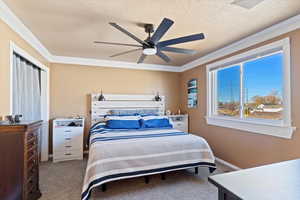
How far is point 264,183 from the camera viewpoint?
83 centimetres

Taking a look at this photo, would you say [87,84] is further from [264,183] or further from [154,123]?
[264,183]

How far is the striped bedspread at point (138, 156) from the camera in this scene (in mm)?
2184

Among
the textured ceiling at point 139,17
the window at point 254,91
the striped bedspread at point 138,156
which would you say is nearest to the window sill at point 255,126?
the window at point 254,91

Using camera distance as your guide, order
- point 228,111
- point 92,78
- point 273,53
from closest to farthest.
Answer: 1. point 273,53
2. point 228,111
3. point 92,78

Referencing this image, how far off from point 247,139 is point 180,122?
77.5 inches

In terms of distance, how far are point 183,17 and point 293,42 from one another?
1.58 m

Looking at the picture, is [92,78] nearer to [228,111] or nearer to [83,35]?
[83,35]

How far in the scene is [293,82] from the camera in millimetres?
2244

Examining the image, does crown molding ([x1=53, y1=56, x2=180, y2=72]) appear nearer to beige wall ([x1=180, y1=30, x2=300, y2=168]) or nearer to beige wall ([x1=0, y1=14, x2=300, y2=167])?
beige wall ([x1=0, y1=14, x2=300, y2=167])

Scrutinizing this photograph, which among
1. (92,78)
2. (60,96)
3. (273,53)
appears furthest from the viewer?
(92,78)

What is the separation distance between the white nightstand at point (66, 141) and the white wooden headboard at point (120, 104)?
545mm

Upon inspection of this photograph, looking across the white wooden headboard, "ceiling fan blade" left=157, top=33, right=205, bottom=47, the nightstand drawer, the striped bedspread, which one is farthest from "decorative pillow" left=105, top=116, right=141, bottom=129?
"ceiling fan blade" left=157, top=33, right=205, bottom=47

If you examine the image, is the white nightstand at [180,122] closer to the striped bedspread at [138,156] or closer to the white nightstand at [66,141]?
the striped bedspread at [138,156]

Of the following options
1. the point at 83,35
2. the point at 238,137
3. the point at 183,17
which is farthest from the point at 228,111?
the point at 83,35
